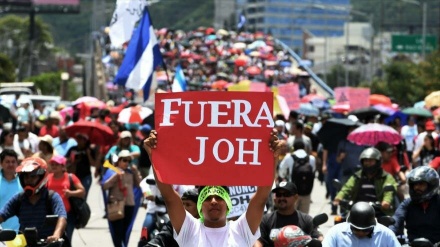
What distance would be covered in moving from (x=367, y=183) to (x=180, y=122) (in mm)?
6169

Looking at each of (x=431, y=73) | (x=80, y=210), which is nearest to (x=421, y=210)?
(x=80, y=210)

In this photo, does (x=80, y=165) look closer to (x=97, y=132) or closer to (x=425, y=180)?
(x=97, y=132)

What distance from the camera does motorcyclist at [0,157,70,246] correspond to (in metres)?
11.3

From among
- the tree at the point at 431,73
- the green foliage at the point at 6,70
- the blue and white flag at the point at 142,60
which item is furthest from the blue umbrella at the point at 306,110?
the green foliage at the point at 6,70

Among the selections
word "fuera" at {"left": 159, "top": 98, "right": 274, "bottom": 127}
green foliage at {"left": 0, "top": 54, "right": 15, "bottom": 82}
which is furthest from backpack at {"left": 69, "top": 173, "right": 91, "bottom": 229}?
green foliage at {"left": 0, "top": 54, "right": 15, "bottom": 82}

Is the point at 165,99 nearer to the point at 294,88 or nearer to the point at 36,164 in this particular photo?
the point at 36,164

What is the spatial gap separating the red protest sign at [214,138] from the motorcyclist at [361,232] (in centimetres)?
190

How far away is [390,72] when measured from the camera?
3556 inches

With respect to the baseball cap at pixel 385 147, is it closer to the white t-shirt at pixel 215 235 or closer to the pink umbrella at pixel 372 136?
the pink umbrella at pixel 372 136

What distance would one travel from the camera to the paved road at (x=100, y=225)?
→ 1842cm

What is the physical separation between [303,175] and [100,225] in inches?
157

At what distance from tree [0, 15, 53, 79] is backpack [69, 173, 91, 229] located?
342 feet

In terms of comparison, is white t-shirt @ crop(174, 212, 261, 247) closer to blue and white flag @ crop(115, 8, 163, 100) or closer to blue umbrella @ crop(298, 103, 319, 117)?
blue and white flag @ crop(115, 8, 163, 100)

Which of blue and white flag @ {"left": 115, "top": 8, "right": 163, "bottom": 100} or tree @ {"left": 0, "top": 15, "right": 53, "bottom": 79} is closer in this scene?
blue and white flag @ {"left": 115, "top": 8, "right": 163, "bottom": 100}
